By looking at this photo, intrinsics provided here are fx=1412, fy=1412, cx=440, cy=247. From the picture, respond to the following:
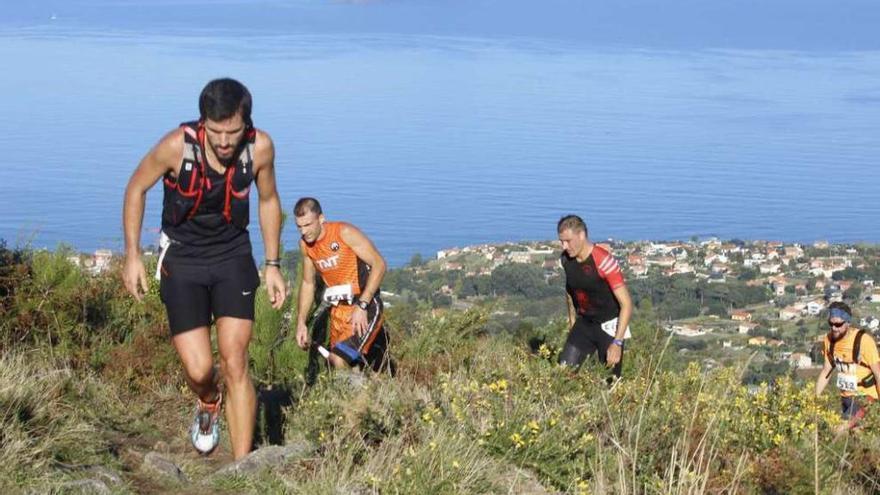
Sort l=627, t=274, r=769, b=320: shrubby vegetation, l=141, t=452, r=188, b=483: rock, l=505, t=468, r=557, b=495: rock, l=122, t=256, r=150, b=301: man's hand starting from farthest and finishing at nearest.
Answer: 1. l=627, t=274, r=769, b=320: shrubby vegetation
2. l=141, t=452, r=188, b=483: rock
3. l=122, t=256, r=150, b=301: man's hand
4. l=505, t=468, r=557, b=495: rock

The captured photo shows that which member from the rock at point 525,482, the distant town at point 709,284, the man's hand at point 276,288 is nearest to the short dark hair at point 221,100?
the man's hand at point 276,288

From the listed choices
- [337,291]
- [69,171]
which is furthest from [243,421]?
[69,171]

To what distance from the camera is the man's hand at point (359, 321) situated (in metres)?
9.95

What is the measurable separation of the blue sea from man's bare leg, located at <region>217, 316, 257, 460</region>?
16.0 ft

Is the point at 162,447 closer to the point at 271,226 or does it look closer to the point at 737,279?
the point at 271,226

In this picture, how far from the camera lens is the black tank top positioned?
6.72 m

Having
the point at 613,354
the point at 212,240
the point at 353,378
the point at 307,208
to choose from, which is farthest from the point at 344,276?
the point at 212,240

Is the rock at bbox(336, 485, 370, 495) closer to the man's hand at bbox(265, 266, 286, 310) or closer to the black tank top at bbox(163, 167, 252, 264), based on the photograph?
the man's hand at bbox(265, 266, 286, 310)

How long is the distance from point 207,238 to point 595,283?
434cm

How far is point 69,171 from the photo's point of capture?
153ft

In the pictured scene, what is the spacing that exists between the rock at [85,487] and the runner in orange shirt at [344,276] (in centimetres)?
404

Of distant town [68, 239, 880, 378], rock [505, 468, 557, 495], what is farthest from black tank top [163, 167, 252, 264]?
distant town [68, 239, 880, 378]

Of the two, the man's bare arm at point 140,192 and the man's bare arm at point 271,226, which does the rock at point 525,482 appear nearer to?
the man's bare arm at point 271,226

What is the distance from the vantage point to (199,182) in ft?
21.4
